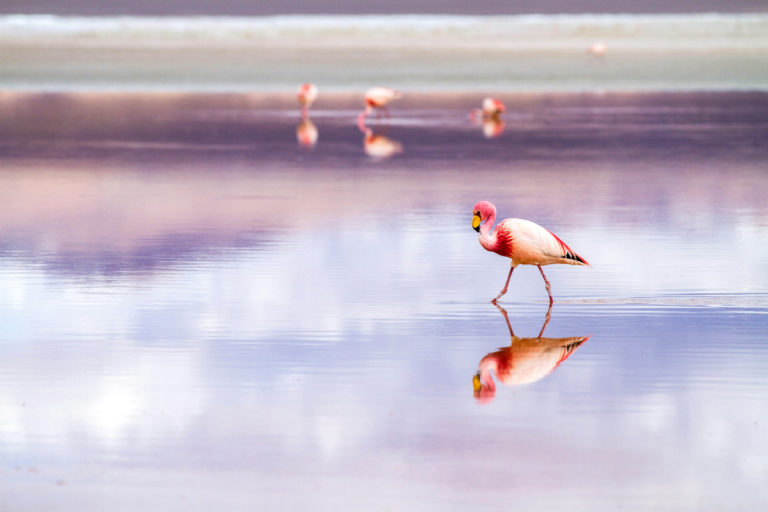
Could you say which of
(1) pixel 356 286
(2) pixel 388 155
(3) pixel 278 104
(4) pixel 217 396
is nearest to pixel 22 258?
(1) pixel 356 286

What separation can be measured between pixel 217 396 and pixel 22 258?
13.2 ft

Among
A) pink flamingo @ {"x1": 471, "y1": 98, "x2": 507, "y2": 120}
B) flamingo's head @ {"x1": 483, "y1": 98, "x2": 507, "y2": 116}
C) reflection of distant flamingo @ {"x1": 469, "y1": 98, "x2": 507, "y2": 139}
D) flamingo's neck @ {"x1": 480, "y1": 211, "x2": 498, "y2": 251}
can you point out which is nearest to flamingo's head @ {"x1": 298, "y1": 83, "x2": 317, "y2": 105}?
reflection of distant flamingo @ {"x1": 469, "y1": 98, "x2": 507, "y2": 139}

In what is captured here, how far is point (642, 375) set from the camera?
20.1 ft

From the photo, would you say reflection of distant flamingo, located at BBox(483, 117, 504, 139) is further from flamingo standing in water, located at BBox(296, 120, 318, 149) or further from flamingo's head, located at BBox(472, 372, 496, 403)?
flamingo's head, located at BBox(472, 372, 496, 403)

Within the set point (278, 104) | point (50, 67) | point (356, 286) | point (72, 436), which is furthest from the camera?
point (50, 67)

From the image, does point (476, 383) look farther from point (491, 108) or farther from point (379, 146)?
point (491, 108)

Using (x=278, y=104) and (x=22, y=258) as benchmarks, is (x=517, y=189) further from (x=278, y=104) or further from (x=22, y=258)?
(x=278, y=104)

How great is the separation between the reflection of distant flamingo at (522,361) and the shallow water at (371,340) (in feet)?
0.09

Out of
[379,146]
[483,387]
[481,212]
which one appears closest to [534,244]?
[481,212]

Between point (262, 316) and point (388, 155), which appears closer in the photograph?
point (262, 316)

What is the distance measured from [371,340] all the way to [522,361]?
82 cm

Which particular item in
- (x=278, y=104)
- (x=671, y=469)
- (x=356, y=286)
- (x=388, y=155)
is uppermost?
(x=278, y=104)

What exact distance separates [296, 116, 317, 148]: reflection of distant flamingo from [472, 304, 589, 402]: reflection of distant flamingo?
11734 millimetres

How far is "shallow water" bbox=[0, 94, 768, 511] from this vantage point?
15.8 ft
